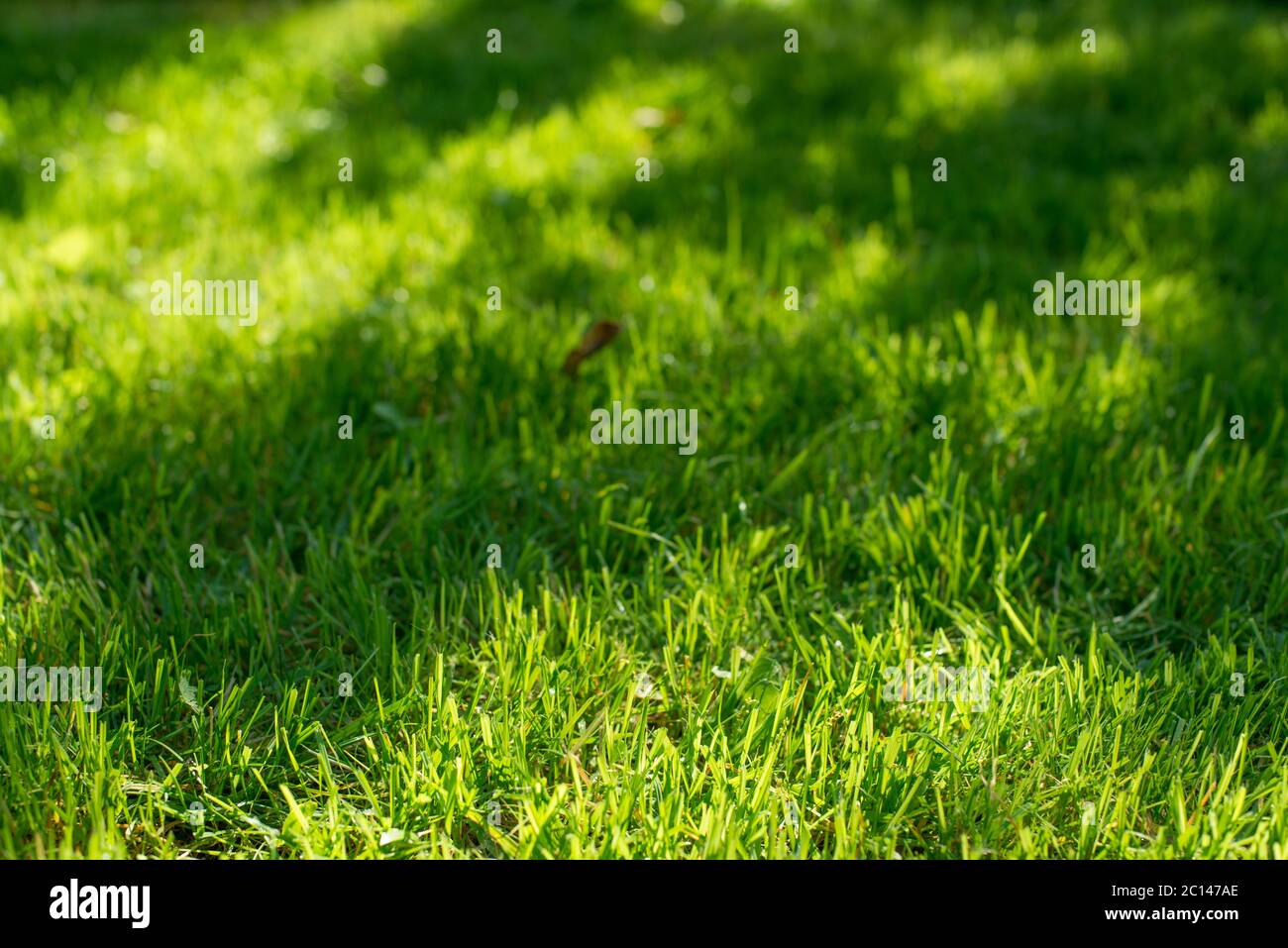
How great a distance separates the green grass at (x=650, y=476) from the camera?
154 centimetres

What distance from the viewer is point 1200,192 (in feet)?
11.1

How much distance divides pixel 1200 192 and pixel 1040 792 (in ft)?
8.41

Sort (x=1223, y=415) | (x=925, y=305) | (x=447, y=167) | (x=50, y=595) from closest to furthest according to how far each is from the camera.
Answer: (x=50, y=595) → (x=1223, y=415) → (x=925, y=305) → (x=447, y=167)

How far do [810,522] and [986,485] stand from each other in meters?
0.38

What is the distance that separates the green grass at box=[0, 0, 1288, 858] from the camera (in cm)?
154

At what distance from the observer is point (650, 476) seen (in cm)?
213

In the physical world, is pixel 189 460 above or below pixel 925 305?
below

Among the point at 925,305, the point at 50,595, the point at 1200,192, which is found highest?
the point at 1200,192

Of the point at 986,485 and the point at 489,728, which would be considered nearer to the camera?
the point at 489,728
